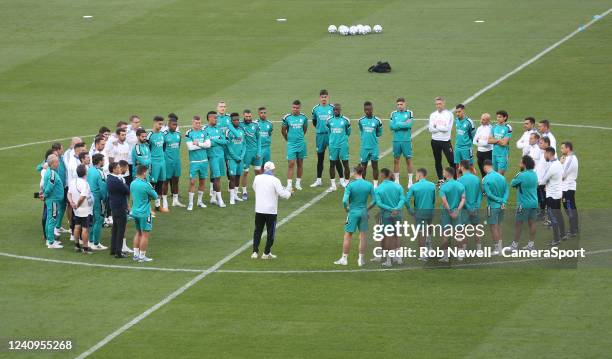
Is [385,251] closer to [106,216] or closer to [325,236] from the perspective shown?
[325,236]

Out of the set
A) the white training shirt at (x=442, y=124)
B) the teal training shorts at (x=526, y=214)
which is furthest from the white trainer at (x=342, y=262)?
the white training shirt at (x=442, y=124)

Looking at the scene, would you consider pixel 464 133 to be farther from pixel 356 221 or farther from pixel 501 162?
pixel 356 221

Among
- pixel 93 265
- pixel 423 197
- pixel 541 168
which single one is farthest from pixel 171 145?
pixel 541 168

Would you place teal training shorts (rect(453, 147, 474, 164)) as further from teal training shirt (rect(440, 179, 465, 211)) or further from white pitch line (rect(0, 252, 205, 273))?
white pitch line (rect(0, 252, 205, 273))

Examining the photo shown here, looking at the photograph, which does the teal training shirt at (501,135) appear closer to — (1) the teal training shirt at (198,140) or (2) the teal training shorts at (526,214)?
(2) the teal training shorts at (526,214)

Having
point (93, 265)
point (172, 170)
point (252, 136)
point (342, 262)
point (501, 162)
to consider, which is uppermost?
point (252, 136)

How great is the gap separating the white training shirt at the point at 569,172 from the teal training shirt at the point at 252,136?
27.4ft

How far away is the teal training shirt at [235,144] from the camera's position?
31.1 metres

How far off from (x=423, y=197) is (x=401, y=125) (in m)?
6.67

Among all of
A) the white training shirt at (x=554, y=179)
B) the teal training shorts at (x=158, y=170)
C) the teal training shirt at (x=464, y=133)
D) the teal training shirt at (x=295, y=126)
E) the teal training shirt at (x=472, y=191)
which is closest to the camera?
the teal training shirt at (x=472, y=191)

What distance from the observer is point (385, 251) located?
85.4 ft

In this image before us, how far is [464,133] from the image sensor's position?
103 ft

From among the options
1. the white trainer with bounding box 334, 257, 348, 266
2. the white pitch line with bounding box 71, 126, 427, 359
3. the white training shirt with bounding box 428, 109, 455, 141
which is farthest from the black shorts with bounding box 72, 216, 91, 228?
the white training shirt with bounding box 428, 109, 455, 141

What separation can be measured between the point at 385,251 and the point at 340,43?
26.1 m
